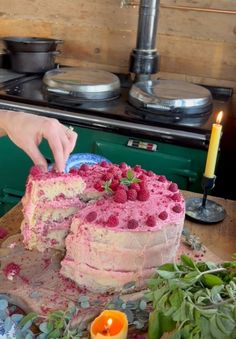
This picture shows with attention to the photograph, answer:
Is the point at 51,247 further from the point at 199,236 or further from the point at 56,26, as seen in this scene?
the point at 56,26

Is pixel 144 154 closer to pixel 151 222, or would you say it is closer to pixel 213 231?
pixel 213 231

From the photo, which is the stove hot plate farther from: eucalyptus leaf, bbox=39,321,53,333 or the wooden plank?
eucalyptus leaf, bbox=39,321,53,333

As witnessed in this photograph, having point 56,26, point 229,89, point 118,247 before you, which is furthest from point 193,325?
point 56,26

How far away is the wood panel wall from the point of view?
2553mm

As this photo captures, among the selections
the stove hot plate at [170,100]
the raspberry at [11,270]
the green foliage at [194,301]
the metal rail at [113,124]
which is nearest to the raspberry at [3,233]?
the raspberry at [11,270]

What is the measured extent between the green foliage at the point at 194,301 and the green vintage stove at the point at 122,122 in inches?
46.5

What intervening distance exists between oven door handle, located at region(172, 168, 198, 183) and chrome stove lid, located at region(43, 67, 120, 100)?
54cm

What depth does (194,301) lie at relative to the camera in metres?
0.79

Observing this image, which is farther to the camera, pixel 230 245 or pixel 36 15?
pixel 36 15

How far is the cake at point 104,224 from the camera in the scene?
113 centimetres

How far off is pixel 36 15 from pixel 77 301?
7.17ft

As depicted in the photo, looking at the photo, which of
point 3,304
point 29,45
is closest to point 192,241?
point 3,304

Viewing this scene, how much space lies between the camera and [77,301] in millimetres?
1080

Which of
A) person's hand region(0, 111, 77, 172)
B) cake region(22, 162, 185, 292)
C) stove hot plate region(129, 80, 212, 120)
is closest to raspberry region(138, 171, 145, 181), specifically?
cake region(22, 162, 185, 292)
